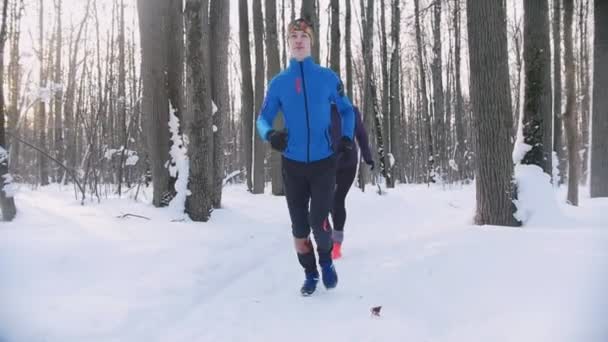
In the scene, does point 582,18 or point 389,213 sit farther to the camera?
point 582,18

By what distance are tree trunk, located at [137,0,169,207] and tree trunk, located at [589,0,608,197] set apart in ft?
30.3

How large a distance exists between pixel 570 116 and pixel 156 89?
7.90m

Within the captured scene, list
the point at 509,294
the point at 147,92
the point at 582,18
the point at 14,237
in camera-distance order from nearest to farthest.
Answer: the point at 509,294 < the point at 14,237 < the point at 147,92 < the point at 582,18

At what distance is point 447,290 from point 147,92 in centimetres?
556

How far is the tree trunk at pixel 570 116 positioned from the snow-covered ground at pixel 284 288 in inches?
225

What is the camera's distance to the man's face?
335 centimetres

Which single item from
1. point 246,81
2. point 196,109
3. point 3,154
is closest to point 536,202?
point 196,109

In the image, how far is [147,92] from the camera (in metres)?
6.91

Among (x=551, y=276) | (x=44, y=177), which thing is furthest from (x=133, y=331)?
(x=44, y=177)

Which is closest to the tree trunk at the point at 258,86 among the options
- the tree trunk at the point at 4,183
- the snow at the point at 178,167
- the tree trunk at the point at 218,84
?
the tree trunk at the point at 218,84

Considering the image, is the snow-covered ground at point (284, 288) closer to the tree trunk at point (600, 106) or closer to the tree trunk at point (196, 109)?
the tree trunk at point (196, 109)

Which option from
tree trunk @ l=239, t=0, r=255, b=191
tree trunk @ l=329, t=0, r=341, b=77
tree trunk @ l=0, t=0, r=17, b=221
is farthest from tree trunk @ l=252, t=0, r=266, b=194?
tree trunk @ l=0, t=0, r=17, b=221

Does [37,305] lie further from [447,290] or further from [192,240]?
[447,290]

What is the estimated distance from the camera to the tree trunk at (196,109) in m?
6.19
